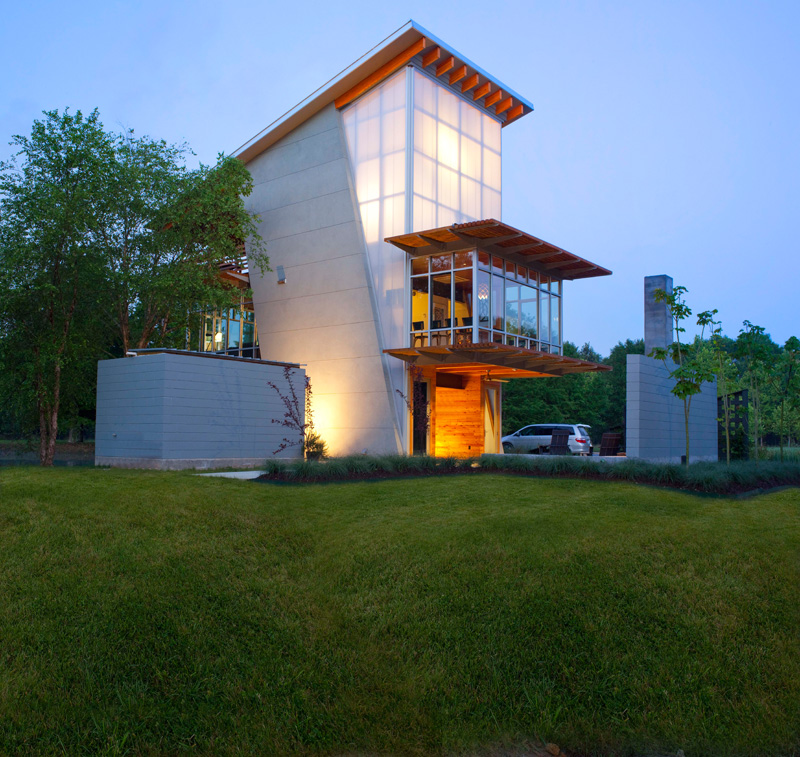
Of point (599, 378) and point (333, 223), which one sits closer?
point (333, 223)

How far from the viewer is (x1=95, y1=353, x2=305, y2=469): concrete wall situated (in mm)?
16641

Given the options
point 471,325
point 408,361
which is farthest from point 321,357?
point 471,325

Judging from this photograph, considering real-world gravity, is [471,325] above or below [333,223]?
below

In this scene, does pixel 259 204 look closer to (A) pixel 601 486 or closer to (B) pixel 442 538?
(A) pixel 601 486

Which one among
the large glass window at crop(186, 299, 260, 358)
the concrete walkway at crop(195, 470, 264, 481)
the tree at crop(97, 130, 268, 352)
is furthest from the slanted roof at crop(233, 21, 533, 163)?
the concrete walkway at crop(195, 470, 264, 481)

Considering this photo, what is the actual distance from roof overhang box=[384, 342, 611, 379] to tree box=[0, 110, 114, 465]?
29.3 feet

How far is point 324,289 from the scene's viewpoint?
73.3ft

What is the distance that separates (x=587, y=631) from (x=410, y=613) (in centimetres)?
157

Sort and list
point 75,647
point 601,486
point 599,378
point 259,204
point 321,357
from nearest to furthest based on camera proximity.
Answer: point 75,647
point 601,486
point 321,357
point 259,204
point 599,378

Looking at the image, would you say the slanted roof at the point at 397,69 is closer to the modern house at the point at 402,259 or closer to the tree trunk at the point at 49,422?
the modern house at the point at 402,259

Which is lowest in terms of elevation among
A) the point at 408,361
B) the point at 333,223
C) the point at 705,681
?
the point at 705,681

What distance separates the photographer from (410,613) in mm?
6164

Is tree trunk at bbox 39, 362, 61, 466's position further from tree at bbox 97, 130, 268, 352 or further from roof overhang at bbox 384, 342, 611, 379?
roof overhang at bbox 384, 342, 611, 379

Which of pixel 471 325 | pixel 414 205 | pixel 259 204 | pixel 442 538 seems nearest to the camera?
pixel 442 538
